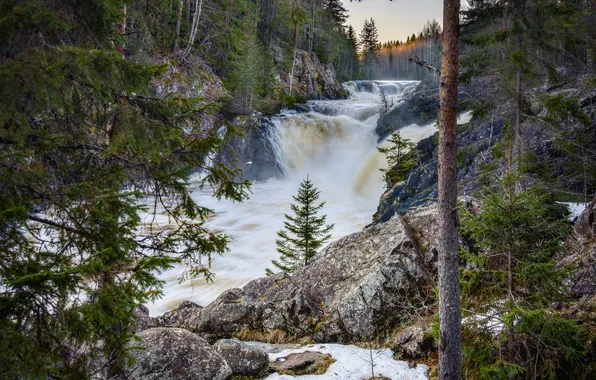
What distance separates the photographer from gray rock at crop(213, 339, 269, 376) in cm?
616

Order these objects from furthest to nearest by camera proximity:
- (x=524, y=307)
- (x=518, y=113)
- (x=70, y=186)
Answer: (x=518, y=113)
(x=524, y=307)
(x=70, y=186)

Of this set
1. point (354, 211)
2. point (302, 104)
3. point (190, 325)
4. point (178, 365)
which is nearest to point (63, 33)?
point (178, 365)

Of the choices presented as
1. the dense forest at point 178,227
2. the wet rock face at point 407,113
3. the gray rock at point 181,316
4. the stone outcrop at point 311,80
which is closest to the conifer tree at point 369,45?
the stone outcrop at point 311,80

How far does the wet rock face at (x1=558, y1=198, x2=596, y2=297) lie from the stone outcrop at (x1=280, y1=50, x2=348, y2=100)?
121 ft

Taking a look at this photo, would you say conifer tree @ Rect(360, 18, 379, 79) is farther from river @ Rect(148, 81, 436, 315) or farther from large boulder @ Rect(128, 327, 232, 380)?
large boulder @ Rect(128, 327, 232, 380)

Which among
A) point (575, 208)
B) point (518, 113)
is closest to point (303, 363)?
point (518, 113)

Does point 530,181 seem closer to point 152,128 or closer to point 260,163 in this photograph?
point 152,128

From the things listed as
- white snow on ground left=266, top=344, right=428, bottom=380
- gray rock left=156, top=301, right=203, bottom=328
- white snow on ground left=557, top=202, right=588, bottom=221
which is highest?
white snow on ground left=557, top=202, right=588, bottom=221

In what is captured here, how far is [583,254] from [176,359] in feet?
23.3

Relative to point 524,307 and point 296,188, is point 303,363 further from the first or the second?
point 296,188

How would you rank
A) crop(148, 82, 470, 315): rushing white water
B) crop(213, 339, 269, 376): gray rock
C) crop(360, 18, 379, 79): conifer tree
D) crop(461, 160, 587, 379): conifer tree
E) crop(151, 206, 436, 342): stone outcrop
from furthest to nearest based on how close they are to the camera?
crop(360, 18, 379, 79): conifer tree < crop(148, 82, 470, 315): rushing white water < crop(151, 206, 436, 342): stone outcrop < crop(213, 339, 269, 376): gray rock < crop(461, 160, 587, 379): conifer tree

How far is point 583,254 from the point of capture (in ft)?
19.8

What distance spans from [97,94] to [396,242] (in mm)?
7375

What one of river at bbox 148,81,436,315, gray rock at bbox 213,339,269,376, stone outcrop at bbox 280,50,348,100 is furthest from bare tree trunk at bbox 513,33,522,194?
stone outcrop at bbox 280,50,348,100
